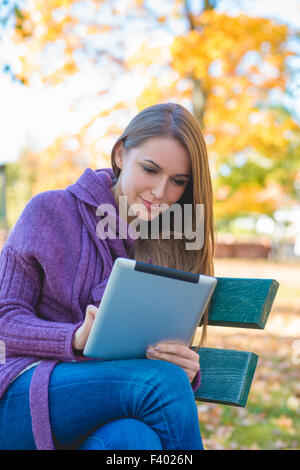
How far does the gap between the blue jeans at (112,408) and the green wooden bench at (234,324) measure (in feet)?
1.20

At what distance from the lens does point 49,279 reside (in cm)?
168

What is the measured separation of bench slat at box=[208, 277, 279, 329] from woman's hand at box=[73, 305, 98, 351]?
1.58 feet

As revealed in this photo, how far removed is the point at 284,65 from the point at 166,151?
671cm

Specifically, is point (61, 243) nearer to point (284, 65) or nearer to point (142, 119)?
point (142, 119)

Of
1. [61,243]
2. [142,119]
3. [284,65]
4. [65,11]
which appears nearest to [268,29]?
[284,65]

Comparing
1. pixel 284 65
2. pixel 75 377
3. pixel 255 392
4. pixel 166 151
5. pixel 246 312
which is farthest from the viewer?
pixel 284 65

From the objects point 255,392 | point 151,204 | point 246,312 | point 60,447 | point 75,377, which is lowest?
point 255,392

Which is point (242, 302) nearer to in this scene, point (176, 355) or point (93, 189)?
point (176, 355)

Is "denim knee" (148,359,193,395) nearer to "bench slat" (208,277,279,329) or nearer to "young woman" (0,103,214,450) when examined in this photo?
"young woman" (0,103,214,450)

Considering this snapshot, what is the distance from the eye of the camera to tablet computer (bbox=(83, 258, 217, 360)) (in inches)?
55.2

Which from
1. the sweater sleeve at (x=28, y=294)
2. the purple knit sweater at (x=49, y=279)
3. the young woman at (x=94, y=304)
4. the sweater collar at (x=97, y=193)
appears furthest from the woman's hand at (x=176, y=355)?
the sweater collar at (x=97, y=193)

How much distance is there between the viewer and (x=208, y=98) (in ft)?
26.2

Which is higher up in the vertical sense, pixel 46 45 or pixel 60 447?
pixel 46 45

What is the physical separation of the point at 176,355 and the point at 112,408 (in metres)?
0.25
